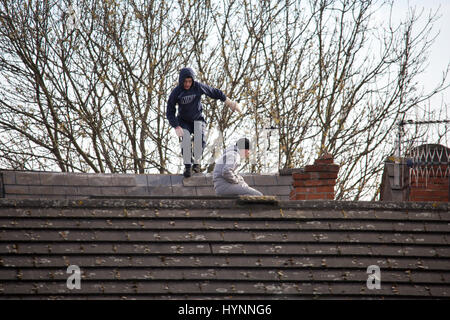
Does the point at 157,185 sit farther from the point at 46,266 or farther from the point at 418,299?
the point at 418,299

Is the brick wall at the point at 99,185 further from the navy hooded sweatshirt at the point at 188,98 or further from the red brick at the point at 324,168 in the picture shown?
the red brick at the point at 324,168

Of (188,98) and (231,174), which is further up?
(188,98)

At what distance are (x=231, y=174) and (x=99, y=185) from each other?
247 centimetres

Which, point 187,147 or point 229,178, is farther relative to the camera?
point 187,147

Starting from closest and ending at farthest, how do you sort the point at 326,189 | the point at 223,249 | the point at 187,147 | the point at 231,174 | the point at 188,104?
the point at 223,249 → the point at 231,174 → the point at 326,189 → the point at 187,147 → the point at 188,104

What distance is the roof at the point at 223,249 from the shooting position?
6434 mm

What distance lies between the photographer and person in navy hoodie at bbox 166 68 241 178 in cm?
1051

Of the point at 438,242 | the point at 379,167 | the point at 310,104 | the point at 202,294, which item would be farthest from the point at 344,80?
the point at 202,294

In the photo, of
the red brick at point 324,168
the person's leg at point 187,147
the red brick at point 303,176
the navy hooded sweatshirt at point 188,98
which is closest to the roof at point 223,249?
the red brick at point 324,168

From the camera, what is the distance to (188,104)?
420 inches

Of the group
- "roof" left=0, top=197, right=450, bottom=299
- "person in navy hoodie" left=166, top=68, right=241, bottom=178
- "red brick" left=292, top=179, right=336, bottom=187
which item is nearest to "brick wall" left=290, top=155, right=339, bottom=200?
"red brick" left=292, top=179, right=336, bottom=187

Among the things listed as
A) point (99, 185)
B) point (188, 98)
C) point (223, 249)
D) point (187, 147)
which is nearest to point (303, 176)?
point (187, 147)

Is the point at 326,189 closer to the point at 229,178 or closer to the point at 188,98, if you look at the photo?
the point at 229,178

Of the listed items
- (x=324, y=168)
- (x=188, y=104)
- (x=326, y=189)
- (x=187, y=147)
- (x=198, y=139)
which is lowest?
(x=326, y=189)
